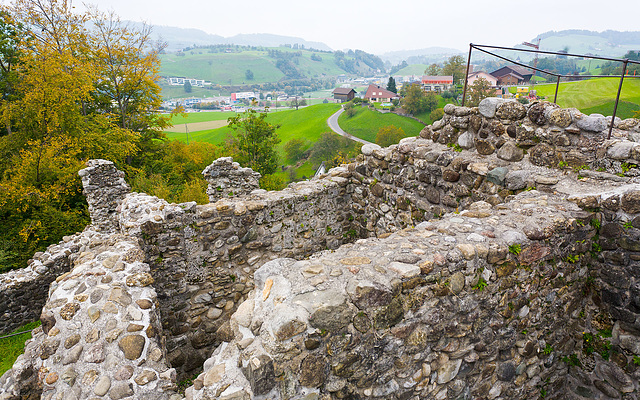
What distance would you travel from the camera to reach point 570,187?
479 cm

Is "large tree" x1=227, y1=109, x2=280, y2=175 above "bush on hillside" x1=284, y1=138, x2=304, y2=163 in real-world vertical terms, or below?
above

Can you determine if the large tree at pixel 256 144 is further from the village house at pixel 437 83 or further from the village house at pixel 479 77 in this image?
the village house at pixel 437 83

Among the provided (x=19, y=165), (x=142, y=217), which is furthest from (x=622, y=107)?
(x=19, y=165)

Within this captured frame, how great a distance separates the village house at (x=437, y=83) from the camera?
2899 inches

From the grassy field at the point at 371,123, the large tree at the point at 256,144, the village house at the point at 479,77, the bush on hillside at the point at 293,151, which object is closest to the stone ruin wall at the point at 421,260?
the village house at the point at 479,77

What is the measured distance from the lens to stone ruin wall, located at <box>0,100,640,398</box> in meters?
3.12

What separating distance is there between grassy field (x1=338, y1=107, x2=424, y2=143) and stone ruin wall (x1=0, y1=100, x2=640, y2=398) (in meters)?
59.0

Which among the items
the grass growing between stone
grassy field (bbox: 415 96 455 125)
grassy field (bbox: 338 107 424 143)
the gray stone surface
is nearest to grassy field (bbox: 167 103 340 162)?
grassy field (bbox: 338 107 424 143)

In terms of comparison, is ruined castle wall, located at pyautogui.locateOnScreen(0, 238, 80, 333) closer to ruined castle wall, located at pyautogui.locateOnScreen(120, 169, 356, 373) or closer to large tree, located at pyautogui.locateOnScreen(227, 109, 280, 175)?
ruined castle wall, located at pyautogui.locateOnScreen(120, 169, 356, 373)

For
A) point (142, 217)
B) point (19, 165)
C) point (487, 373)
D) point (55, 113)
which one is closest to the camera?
point (487, 373)

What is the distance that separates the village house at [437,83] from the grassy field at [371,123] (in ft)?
33.7

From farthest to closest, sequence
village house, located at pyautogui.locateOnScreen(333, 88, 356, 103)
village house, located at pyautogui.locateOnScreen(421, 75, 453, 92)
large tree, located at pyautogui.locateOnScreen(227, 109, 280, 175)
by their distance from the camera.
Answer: village house, located at pyautogui.locateOnScreen(333, 88, 356, 103)
village house, located at pyautogui.locateOnScreen(421, 75, 453, 92)
large tree, located at pyautogui.locateOnScreen(227, 109, 280, 175)

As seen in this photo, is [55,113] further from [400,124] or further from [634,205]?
[400,124]

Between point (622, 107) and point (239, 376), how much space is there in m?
37.8
